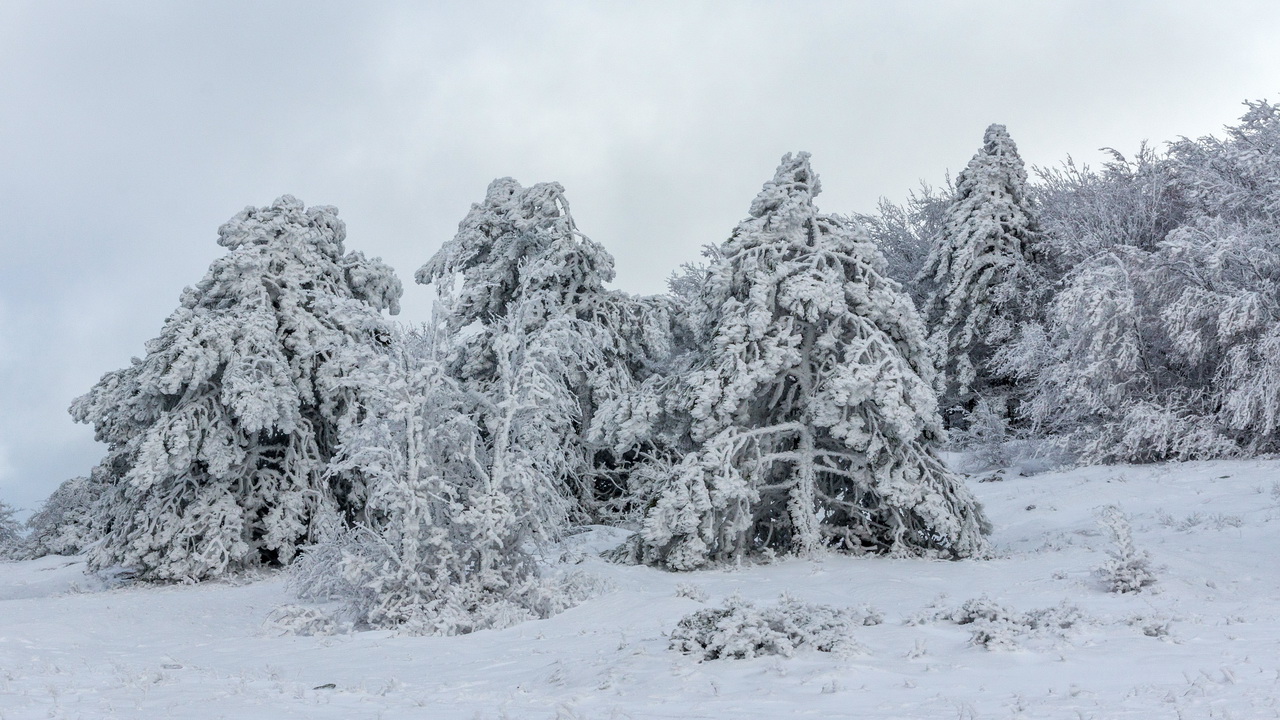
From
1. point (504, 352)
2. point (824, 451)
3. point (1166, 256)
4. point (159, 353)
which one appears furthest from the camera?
point (1166, 256)

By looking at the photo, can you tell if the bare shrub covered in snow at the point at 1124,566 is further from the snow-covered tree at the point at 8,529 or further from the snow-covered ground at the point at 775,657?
the snow-covered tree at the point at 8,529

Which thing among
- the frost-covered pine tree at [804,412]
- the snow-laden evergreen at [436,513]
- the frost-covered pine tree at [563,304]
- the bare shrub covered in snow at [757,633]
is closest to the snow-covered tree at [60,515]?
the frost-covered pine tree at [563,304]

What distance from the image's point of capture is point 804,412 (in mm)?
13117

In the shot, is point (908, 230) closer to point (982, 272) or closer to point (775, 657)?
point (982, 272)

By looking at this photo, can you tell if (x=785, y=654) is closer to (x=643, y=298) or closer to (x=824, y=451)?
(x=824, y=451)

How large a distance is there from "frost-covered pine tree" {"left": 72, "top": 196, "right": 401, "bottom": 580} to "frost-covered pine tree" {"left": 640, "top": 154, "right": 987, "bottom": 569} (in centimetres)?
555

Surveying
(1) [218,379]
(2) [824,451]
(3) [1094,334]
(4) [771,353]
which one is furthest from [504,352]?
(3) [1094,334]

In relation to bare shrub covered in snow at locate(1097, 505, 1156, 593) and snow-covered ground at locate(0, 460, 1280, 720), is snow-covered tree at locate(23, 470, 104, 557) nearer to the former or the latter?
snow-covered ground at locate(0, 460, 1280, 720)

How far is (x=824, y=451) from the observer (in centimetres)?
1297

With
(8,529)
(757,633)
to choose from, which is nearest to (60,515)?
(8,529)

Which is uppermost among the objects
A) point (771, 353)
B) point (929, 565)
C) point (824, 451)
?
point (771, 353)

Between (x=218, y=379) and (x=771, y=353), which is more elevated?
(x=218, y=379)

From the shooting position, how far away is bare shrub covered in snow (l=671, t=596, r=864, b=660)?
20.7 ft

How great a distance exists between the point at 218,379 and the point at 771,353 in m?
9.73
